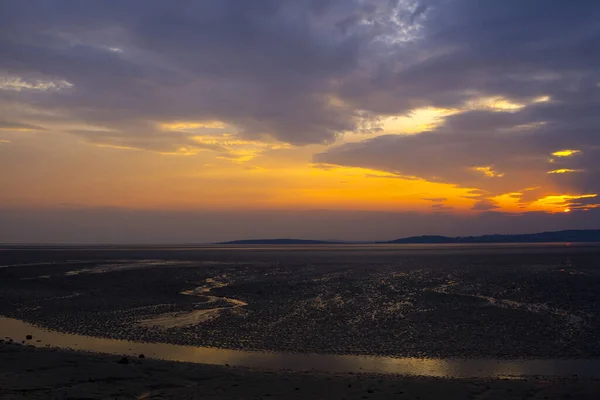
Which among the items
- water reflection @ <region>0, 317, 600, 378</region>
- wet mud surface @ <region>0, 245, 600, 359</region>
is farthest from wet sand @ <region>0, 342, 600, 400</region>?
wet mud surface @ <region>0, 245, 600, 359</region>

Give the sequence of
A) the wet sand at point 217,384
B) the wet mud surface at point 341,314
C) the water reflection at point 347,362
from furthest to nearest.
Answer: the wet mud surface at point 341,314 → the water reflection at point 347,362 → the wet sand at point 217,384

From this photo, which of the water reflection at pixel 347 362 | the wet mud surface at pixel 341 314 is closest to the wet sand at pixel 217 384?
the water reflection at pixel 347 362

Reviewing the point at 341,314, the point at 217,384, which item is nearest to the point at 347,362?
the point at 217,384

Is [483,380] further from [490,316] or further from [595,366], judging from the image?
[490,316]

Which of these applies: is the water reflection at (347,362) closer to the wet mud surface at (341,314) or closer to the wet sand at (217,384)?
the wet mud surface at (341,314)

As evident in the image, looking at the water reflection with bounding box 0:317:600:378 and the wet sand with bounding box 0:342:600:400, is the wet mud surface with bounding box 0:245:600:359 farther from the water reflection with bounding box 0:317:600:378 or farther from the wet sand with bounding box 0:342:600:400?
the wet sand with bounding box 0:342:600:400
